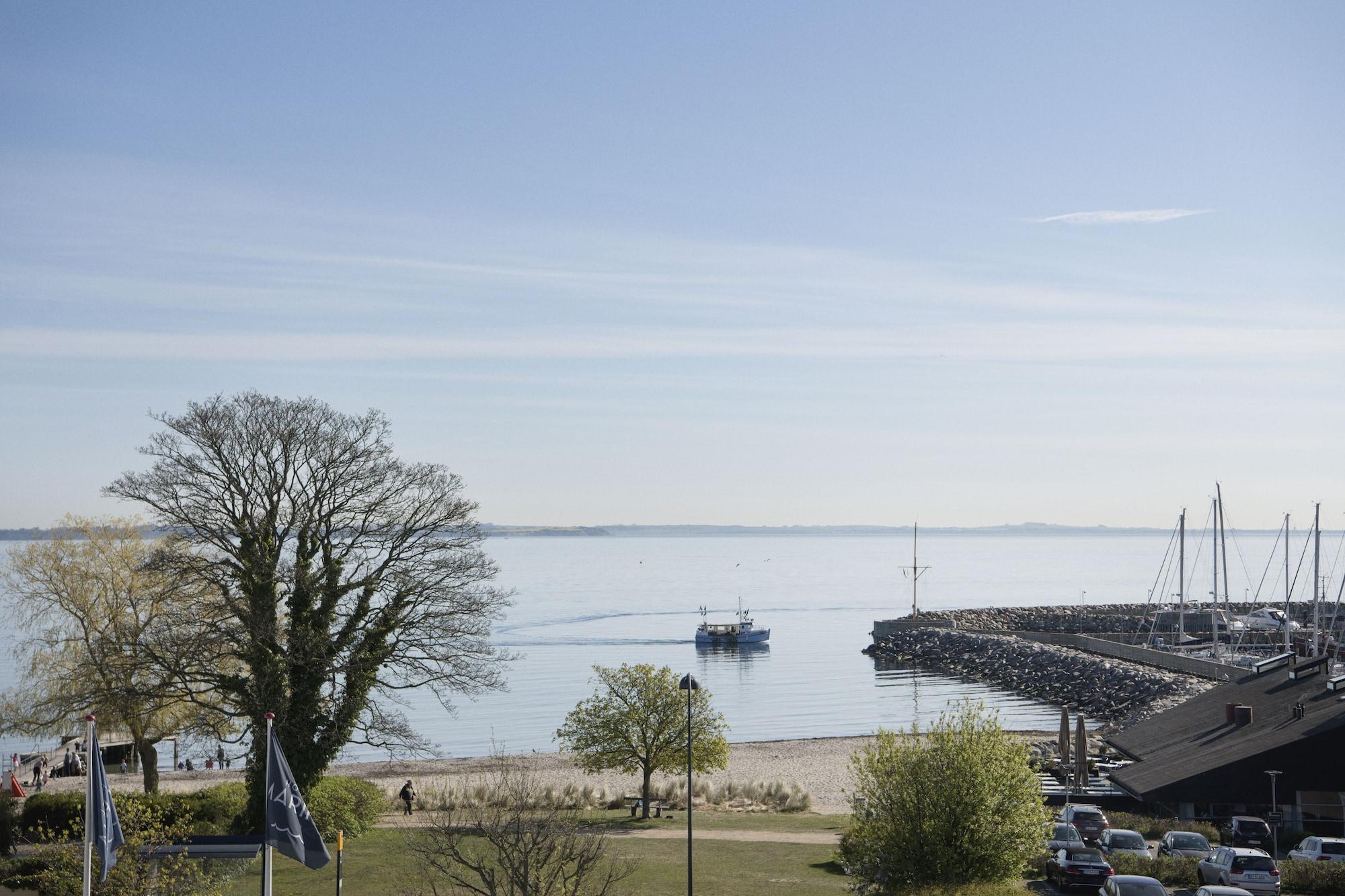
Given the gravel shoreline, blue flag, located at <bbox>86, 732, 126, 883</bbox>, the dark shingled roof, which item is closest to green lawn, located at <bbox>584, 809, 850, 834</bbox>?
the gravel shoreline

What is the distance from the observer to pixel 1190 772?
112 ft

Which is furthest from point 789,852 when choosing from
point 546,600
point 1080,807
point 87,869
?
point 546,600

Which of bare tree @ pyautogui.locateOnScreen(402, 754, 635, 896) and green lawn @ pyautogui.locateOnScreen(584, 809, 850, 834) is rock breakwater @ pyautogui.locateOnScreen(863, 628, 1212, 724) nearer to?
Result: green lawn @ pyautogui.locateOnScreen(584, 809, 850, 834)

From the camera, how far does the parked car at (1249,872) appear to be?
24781 mm

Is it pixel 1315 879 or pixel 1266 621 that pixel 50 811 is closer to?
pixel 1315 879

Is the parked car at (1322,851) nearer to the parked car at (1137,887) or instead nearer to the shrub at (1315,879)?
the shrub at (1315,879)

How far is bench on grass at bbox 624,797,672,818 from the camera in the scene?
40.3 meters

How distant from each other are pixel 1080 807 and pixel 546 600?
155994 mm

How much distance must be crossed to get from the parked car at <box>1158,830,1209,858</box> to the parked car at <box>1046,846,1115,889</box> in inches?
123

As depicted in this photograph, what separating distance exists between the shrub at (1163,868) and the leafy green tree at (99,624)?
82.6 feet

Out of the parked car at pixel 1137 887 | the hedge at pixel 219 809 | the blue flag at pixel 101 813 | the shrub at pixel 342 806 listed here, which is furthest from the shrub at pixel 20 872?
the parked car at pixel 1137 887

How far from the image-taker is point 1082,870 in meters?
26.5

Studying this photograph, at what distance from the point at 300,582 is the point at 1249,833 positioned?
2634cm

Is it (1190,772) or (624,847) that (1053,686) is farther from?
(624,847)
